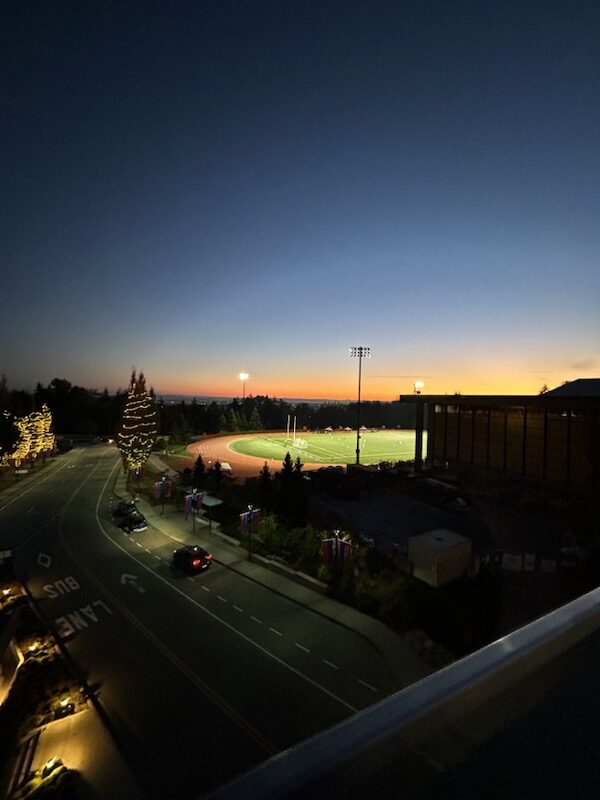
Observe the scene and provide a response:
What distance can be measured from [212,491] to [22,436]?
24.1 meters

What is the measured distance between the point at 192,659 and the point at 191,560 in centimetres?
559

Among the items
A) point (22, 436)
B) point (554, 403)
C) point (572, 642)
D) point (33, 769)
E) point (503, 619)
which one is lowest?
point (33, 769)

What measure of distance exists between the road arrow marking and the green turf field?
29783 mm

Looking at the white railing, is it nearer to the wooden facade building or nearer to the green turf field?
the wooden facade building

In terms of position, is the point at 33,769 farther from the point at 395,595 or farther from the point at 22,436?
the point at 22,436

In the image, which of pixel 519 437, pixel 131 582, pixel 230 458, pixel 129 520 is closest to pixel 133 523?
pixel 129 520

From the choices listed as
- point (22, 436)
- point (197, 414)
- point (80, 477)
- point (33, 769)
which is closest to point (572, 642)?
point (33, 769)

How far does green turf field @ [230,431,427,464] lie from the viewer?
157 ft

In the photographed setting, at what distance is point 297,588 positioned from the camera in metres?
15.3

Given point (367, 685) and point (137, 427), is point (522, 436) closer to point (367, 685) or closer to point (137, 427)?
point (367, 685)

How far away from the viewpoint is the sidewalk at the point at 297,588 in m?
11.0

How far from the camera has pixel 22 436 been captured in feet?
128

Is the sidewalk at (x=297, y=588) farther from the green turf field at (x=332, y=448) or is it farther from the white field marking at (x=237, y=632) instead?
the green turf field at (x=332, y=448)

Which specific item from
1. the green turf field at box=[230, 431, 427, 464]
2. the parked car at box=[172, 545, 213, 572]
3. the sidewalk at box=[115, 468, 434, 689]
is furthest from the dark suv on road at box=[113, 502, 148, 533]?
the green turf field at box=[230, 431, 427, 464]
